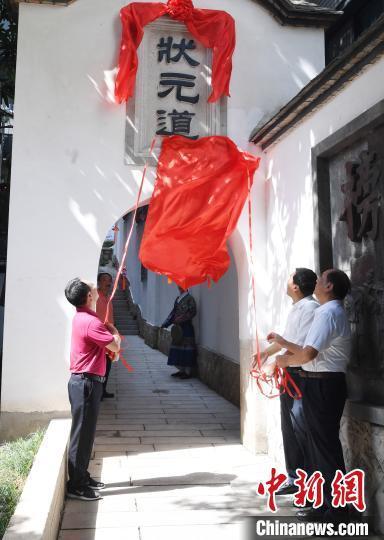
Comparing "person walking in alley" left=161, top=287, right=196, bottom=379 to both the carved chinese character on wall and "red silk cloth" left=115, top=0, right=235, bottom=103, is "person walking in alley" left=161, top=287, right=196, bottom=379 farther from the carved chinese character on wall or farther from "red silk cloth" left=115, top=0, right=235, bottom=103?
the carved chinese character on wall

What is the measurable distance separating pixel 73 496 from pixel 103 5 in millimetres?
5459

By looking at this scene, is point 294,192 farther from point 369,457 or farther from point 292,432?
point 369,457

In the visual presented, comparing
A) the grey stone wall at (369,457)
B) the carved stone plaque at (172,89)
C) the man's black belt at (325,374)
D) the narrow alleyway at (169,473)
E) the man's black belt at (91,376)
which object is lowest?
the narrow alleyway at (169,473)

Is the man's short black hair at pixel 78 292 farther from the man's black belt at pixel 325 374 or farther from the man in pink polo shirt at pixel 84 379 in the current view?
the man's black belt at pixel 325 374

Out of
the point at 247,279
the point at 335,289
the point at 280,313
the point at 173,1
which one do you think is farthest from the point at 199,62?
the point at 335,289

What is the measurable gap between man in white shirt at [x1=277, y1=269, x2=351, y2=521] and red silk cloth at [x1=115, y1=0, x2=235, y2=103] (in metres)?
3.41

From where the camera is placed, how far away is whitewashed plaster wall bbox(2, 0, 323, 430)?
576 cm

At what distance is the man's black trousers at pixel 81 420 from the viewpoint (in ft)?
14.4

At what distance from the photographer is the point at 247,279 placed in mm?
6391

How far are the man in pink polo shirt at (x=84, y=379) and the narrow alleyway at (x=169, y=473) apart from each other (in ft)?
0.94

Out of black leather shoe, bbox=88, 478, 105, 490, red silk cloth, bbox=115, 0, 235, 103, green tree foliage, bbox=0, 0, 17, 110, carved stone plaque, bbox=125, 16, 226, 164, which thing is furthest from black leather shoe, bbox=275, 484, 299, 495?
green tree foliage, bbox=0, 0, 17, 110

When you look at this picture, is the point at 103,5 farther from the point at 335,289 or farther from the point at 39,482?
the point at 39,482

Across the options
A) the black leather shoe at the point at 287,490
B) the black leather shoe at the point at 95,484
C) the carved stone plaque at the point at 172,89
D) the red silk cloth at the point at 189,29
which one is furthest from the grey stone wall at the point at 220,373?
the red silk cloth at the point at 189,29

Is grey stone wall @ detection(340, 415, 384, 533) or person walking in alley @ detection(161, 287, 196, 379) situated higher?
person walking in alley @ detection(161, 287, 196, 379)
